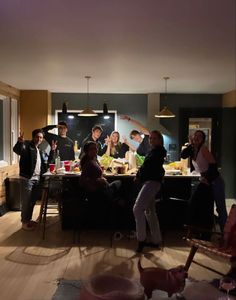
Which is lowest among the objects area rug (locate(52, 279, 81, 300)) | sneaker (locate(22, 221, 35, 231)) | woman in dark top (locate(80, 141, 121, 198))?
area rug (locate(52, 279, 81, 300))

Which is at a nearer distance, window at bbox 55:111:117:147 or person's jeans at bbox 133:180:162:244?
person's jeans at bbox 133:180:162:244

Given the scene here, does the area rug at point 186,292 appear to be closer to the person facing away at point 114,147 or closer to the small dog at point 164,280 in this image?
the small dog at point 164,280

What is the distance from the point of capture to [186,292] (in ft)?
9.78

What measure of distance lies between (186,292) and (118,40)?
2.45 metres

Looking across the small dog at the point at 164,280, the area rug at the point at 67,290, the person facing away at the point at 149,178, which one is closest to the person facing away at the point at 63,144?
the person facing away at the point at 149,178

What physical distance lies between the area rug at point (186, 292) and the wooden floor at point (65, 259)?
0.09 metres

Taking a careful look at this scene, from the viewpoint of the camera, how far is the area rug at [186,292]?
113 inches

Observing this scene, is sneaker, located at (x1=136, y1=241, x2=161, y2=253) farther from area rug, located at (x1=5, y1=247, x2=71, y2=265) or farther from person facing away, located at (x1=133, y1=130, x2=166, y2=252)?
area rug, located at (x1=5, y1=247, x2=71, y2=265)

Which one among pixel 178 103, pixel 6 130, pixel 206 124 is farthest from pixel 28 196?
pixel 206 124

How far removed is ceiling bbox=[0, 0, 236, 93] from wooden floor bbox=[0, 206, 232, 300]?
7.72 ft

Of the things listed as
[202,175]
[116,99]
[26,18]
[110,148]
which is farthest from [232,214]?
[116,99]

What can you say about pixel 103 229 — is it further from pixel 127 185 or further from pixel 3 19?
pixel 3 19

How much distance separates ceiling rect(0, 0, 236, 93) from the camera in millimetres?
2611

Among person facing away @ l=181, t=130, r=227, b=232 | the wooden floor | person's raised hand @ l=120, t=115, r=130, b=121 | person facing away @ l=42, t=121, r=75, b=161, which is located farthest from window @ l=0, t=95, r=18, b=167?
person facing away @ l=181, t=130, r=227, b=232
